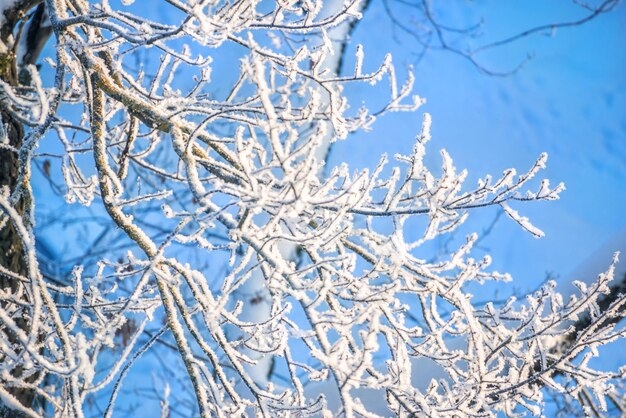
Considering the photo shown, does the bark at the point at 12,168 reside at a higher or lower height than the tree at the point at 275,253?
higher

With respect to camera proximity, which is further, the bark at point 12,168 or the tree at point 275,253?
the bark at point 12,168

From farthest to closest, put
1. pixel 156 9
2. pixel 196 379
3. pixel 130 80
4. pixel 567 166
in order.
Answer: pixel 567 166
pixel 156 9
pixel 130 80
pixel 196 379

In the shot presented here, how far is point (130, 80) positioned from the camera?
1699 millimetres

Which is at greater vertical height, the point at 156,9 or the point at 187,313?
the point at 156,9

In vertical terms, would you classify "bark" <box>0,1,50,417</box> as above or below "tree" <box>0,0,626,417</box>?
above

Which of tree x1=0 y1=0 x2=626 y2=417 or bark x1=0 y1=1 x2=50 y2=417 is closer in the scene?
tree x1=0 y1=0 x2=626 y2=417

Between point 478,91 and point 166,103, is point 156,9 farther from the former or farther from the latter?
point 166,103

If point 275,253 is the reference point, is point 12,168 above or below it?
above

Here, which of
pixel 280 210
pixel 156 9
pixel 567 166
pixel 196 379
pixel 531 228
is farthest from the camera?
pixel 567 166

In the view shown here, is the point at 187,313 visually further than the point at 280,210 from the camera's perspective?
Yes

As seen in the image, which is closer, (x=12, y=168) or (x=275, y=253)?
(x=275, y=253)

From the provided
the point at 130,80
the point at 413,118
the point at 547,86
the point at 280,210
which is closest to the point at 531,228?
the point at 280,210

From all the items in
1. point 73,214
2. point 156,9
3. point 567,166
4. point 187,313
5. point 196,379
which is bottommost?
point 196,379

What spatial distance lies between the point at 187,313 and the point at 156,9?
493 cm
